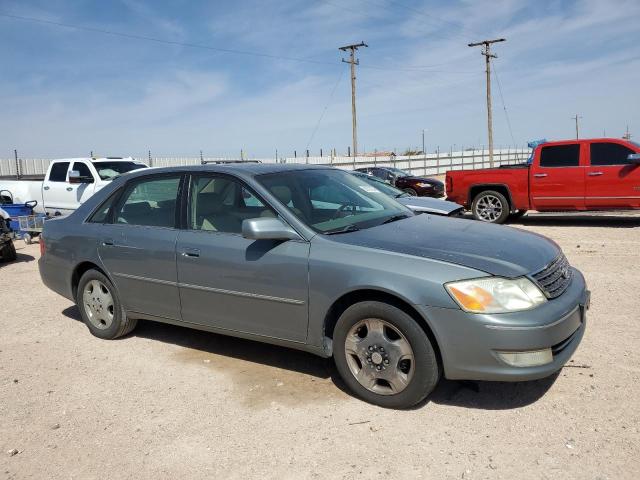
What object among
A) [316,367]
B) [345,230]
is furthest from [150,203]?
[316,367]

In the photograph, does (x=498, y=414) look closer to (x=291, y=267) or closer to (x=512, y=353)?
(x=512, y=353)

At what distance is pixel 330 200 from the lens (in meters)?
4.40

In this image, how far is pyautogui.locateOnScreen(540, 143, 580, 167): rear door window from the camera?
1138 cm

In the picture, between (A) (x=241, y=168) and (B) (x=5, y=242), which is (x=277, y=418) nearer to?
(A) (x=241, y=168)

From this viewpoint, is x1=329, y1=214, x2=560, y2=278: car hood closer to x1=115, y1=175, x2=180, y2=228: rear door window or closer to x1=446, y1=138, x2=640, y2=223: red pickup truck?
x1=115, y1=175, x2=180, y2=228: rear door window

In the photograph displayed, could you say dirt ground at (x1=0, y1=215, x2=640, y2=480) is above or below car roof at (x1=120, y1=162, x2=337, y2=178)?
below

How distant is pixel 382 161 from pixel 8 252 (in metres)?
29.4

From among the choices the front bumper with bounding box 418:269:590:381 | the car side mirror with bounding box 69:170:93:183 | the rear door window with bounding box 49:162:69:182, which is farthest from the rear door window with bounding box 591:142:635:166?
the rear door window with bounding box 49:162:69:182

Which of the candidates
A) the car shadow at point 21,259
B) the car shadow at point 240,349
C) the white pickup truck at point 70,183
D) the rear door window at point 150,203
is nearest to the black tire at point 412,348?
the car shadow at point 240,349

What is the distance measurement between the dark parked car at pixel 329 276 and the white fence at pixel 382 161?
15.5 m

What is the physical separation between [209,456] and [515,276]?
204 cm

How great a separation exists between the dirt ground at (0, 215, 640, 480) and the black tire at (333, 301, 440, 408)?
0.10m

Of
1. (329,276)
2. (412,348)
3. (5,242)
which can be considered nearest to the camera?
(412,348)

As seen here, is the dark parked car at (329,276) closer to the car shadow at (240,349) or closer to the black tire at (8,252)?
the car shadow at (240,349)
